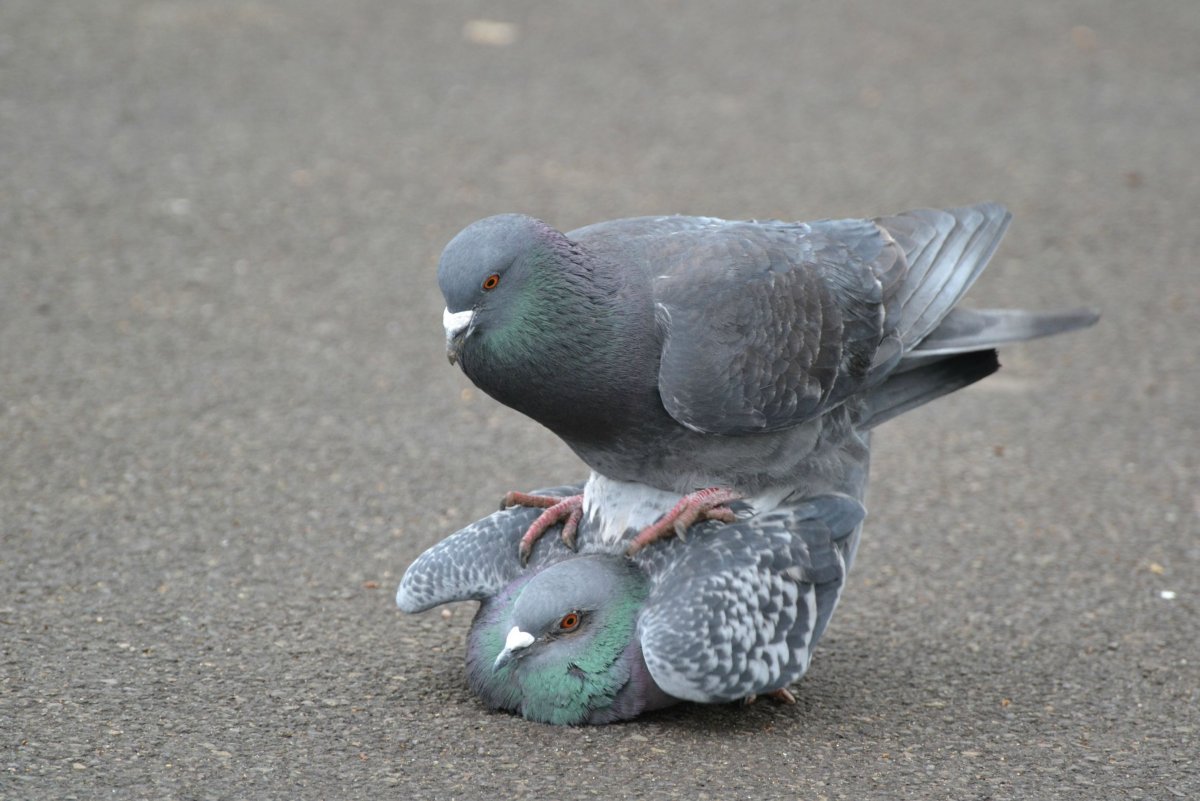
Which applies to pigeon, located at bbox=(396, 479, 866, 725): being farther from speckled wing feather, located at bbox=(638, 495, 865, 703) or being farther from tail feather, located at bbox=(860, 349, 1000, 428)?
tail feather, located at bbox=(860, 349, 1000, 428)

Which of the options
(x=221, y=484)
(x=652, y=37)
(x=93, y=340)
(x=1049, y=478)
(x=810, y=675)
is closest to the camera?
(x=810, y=675)

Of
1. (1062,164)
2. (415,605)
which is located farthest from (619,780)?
(1062,164)

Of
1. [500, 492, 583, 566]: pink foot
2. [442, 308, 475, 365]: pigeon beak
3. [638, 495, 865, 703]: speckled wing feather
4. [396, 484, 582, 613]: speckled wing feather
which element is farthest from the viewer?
[500, 492, 583, 566]: pink foot

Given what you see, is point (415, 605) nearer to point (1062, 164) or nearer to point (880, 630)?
point (880, 630)

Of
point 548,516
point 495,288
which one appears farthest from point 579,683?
point 495,288

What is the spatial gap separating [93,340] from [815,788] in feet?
14.1

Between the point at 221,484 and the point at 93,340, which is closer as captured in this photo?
the point at 221,484

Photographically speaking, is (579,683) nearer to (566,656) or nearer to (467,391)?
(566,656)

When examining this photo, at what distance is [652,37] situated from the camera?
10906mm

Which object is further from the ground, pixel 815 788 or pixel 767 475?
pixel 767 475

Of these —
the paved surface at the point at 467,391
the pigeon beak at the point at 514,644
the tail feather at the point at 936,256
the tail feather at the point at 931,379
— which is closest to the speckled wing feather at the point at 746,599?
the paved surface at the point at 467,391

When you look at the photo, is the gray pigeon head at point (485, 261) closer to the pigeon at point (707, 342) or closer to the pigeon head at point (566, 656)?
the pigeon at point (707, 342)

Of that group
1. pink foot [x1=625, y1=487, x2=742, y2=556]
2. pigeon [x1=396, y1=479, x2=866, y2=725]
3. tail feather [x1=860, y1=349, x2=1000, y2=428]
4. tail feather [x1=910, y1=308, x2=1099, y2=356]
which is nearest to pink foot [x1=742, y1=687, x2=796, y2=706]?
pigeon [x1=396, y1=479, x2=866, y2=725]

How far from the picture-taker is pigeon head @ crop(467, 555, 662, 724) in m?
3.93
